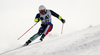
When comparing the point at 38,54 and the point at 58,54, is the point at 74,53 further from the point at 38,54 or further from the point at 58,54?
the point at 38,54

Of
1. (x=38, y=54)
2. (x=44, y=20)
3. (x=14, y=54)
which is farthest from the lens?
(x=44, y=20)

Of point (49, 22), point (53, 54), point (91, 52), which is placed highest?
point (91, 52)

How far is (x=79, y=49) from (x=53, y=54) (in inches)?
20.8

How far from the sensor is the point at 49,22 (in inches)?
264

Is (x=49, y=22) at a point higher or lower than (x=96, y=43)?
lower

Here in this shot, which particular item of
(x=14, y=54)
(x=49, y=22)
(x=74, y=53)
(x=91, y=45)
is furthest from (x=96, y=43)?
(x=49, y=22)

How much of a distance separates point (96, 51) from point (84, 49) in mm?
308

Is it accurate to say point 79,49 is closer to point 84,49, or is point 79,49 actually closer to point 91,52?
point 84,49

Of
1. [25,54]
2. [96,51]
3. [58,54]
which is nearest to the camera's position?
[96,51]

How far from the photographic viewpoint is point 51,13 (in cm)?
688

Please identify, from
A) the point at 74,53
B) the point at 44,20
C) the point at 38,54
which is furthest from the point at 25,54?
the point at 44,20

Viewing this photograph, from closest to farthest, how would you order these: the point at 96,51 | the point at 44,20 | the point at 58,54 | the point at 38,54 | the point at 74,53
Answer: the point at 96,51, the point at 74,53, the point at 58,54, the point at 38,54, the point at 44,20

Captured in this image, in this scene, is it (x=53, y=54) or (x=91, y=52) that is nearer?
(x=91, y=52)

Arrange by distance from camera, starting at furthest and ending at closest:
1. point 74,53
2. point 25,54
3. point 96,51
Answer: point 25,54 → point 74,53 → point 96,51
